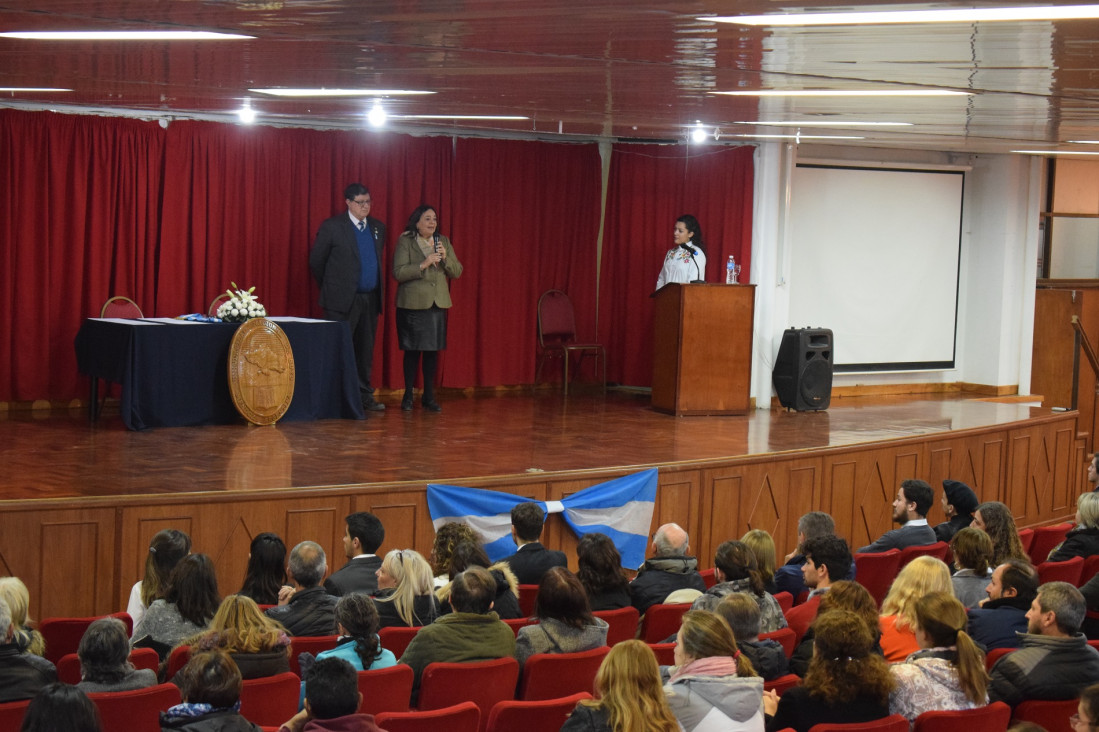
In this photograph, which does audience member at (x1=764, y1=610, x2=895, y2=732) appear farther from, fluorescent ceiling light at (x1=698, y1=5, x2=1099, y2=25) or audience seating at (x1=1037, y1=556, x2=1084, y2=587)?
audience seating at (x1=1037, y1=556, x2=1084, y2=587)

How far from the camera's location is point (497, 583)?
4.79 meters

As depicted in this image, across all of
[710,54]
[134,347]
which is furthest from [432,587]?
[134,347]

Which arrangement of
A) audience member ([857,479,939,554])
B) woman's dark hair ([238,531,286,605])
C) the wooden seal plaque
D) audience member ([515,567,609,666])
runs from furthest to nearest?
the wooden seal plaque → audience member ([857,479,939,554]) → woman's dark hair ([238,531,286,605]) → audience member ([515,567,609,666])

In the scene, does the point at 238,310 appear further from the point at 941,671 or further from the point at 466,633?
the point at 941,671

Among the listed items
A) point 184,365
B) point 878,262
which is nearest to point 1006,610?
point 184,365

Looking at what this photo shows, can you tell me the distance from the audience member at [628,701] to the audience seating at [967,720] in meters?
0.89

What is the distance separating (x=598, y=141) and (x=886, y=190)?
312 centimetres

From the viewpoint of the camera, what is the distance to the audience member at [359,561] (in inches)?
195

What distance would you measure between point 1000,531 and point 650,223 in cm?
656

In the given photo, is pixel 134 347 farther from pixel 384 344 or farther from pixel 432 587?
pixel 432 587

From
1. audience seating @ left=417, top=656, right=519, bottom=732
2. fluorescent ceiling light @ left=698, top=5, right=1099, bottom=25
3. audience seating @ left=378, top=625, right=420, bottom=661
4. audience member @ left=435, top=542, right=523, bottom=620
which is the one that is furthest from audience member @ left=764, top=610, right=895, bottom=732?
fluorescent ceiling light @ left=698, top=5, right=1099, bottom=25

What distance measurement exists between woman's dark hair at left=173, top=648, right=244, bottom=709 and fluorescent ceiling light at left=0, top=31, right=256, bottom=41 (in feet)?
6.88

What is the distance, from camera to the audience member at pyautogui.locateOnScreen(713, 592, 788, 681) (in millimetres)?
3918

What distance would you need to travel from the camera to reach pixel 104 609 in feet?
20.5
